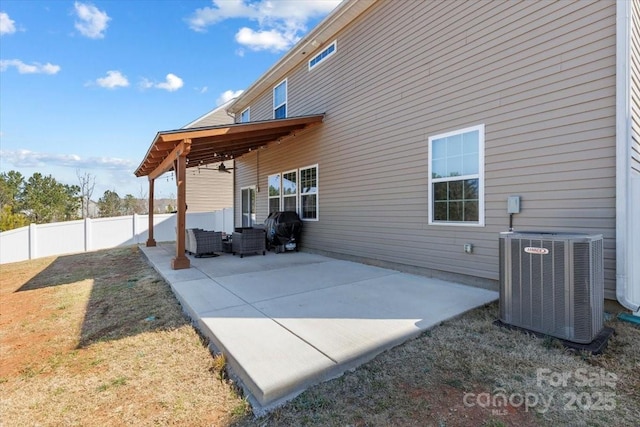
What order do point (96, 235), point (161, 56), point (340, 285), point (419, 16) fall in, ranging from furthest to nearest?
point (161, 56) → point (96, 235) → point (419, 16) → point (340, 285)

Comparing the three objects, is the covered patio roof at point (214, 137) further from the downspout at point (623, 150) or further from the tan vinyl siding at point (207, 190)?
the downspout at point (623, 150)

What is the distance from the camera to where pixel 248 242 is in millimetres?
7977

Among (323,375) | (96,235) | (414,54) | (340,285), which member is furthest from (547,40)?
(96,235)

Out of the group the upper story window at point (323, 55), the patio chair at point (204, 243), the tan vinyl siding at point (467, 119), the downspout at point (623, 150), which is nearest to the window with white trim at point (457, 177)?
the tan vinyl siding at point (467, 119)

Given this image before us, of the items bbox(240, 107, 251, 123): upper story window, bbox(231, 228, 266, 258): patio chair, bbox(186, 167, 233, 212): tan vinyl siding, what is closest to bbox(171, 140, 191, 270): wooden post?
bbox(231, 228, 266, 258): patio chair

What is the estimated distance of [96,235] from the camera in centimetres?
1237

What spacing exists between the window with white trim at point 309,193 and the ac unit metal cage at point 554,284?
5.60 metres

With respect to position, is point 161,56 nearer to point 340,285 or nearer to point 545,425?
point 340,285

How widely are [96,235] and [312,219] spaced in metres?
9.32

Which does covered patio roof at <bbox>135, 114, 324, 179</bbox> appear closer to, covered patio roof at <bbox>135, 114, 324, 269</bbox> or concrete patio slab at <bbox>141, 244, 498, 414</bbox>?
covered patio roof at <bbox>135, 114, 324, 269</bbox>

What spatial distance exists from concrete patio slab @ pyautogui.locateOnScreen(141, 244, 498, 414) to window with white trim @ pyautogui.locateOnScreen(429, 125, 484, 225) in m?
1.07

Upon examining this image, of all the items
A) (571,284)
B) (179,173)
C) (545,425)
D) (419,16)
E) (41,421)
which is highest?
(419,16)

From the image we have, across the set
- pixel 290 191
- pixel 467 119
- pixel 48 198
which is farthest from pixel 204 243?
pixel 48 198

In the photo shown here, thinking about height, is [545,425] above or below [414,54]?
below
